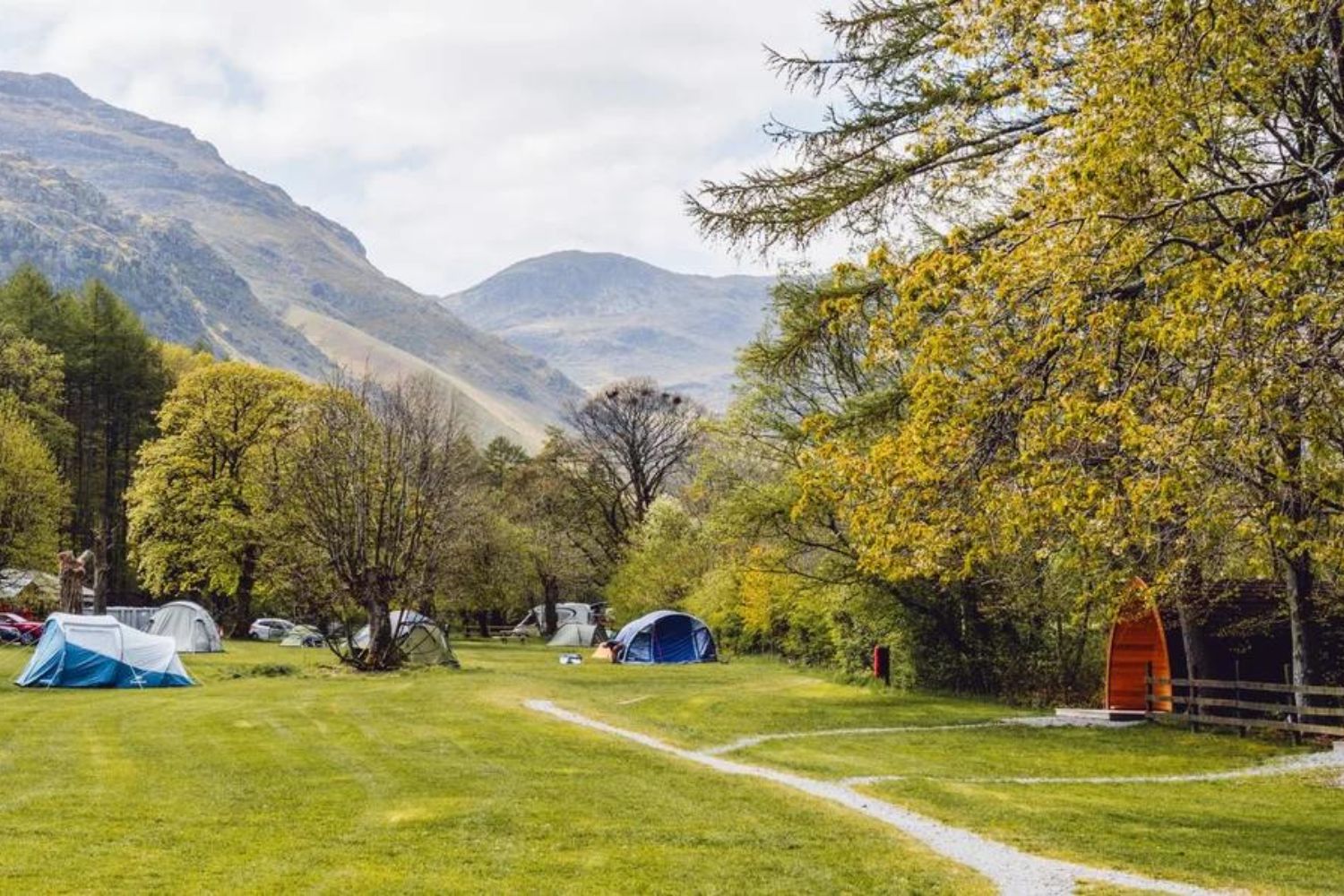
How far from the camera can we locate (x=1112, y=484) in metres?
11.1

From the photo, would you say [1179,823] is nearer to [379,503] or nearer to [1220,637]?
[1220,637]

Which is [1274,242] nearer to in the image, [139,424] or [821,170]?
[821,170]

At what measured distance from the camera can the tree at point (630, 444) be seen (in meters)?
63.5

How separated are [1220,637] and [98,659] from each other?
25.6 m

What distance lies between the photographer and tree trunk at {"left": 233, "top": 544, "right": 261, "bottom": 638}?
5203 cm

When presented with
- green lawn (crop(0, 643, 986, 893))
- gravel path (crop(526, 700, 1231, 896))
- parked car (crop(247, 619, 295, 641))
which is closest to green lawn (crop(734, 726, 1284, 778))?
gravel path (crop(526, 700, 1231, 896))

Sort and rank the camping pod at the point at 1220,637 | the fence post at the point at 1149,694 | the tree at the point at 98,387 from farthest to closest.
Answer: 1. the tree at the point at 98,387
2. the fence post at the point at 1149,694
3. the camping pod at the point at 1220,637

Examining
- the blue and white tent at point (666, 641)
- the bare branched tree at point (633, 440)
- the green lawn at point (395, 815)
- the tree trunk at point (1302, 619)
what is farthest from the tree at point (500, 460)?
the tree trunk at point (1302, 619)

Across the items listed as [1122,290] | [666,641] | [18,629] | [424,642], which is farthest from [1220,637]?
[18,629]

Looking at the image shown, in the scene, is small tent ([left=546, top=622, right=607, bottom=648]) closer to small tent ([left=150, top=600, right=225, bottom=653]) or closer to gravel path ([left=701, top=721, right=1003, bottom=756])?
small tent ([left=150, top=600, right=225, bottom=653])

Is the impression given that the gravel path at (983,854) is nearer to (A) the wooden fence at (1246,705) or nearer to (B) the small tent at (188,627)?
(A) the wooden fence at (1246,705)

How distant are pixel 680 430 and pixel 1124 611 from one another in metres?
41.5

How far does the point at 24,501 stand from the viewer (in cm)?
4778

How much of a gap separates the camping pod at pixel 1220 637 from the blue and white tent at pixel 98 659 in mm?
22745
